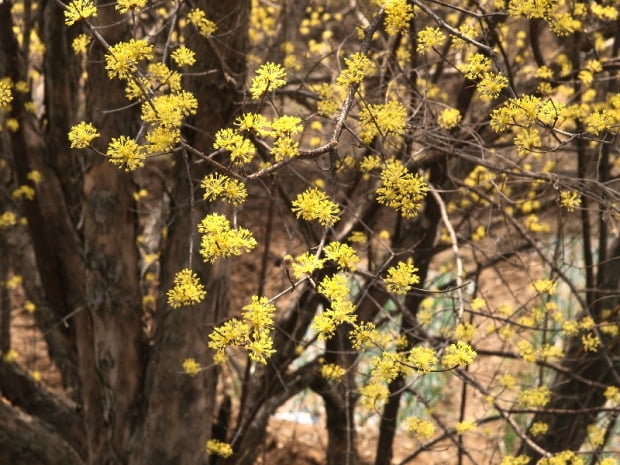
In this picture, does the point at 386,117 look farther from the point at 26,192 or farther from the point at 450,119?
the point at 26,192

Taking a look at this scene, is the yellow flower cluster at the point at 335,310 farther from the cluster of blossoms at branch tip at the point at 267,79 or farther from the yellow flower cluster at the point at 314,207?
the cluster of blossoms at branch tip at the point at 267,79

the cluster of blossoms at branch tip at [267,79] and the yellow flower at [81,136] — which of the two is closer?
the cluster of blossoms at branch tip at [267,79]

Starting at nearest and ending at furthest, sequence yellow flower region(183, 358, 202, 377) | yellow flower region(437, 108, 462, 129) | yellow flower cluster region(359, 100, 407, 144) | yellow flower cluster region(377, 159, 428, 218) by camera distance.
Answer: yellow flower cluster region(377, 159, 428, 218) < yellow flower cluster region(359, 100, 407, 144) < yellow flower region(437, 108, 462, 129) < yellow flower region(183, 358, 202, 377)

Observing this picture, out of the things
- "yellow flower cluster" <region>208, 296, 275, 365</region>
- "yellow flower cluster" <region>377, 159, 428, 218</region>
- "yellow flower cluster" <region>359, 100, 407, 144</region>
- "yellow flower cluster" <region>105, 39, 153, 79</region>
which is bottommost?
"yellow flower cluster" <region>208, 296, 275, 365</region>

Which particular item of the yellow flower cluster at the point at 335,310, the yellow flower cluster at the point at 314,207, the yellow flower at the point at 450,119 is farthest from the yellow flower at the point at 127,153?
the yellow flower at the point at 450,119

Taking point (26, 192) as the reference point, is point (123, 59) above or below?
below

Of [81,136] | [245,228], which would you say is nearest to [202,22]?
[245,228]

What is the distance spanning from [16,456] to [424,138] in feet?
8.04

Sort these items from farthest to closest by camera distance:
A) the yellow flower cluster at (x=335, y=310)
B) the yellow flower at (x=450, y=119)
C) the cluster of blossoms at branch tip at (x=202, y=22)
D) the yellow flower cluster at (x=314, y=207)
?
the yellow flower at (x=450, y=119), the cluster of blossoms at branch tip at (x=202, y=22), the yellow flower cluster at (x=314, y=207), the yellow flower cluster at (x=335, y=310)

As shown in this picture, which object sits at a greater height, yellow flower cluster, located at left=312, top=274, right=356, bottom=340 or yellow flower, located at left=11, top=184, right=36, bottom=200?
yellow flower, located at left=11, top=184, right=36, bottom=200

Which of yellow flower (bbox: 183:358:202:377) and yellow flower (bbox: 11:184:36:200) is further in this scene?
yellow flower (bbox: 11:184:36:200)

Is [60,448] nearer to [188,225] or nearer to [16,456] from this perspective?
[16,456]

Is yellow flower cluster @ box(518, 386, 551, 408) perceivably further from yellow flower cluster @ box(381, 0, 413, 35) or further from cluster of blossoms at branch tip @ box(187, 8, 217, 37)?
cluster of blossoms at branch tip @ box(187, 8, 217, 37)

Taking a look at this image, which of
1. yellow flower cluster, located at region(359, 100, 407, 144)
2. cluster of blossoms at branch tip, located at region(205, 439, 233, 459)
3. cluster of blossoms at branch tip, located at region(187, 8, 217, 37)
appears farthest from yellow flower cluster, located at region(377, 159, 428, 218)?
cluster of blossoms at branch tip, located at region(205, 439, 233, 459)
